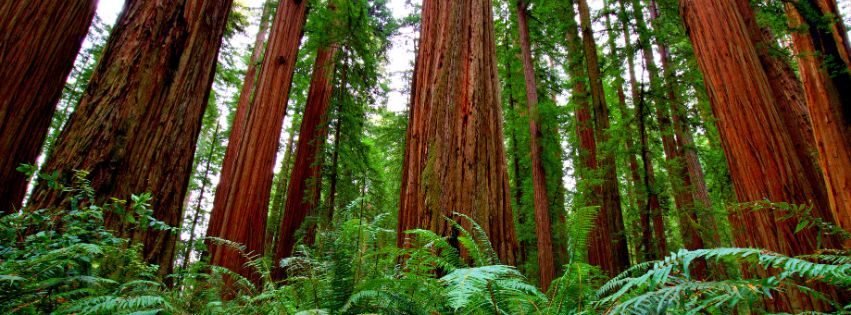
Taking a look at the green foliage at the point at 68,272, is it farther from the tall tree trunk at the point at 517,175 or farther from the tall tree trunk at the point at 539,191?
the tall tree trunk at the point at 517,175

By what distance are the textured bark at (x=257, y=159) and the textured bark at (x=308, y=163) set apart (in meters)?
1.35

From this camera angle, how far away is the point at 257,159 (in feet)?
19.4

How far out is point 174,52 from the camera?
269cm

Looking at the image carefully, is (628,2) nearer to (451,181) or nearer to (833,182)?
(833,182)

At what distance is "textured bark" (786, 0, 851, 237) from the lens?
2834 millimetres

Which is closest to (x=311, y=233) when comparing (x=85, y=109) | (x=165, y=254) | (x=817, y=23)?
(x=165, y=254)

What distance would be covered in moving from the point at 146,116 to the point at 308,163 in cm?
569

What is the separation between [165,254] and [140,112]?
92 cm

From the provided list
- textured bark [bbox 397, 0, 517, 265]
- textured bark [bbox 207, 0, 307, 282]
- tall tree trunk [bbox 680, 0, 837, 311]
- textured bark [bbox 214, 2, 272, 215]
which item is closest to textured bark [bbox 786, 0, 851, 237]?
tall tree trunk [bbox 680, 0, 837, 311]

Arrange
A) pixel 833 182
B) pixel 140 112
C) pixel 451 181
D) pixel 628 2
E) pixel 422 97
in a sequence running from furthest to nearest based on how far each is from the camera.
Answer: pixel 628 2 < pixel 422 97 < pixel 833 182 < pixel 451 181 < pixel 140 112

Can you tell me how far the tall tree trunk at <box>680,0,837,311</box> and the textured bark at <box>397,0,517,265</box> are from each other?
1825 millimetres

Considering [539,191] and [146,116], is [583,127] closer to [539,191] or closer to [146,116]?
[539,191]

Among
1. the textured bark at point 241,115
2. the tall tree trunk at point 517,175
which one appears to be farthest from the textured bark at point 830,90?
the tall tree trunk at point 517,175

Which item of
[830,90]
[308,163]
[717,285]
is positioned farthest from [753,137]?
[308,163]
